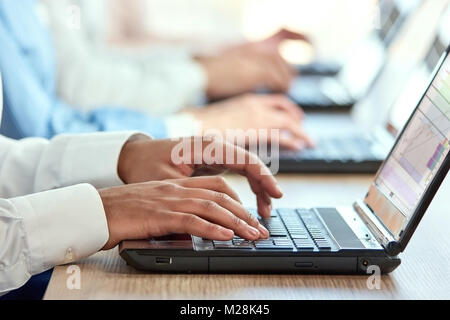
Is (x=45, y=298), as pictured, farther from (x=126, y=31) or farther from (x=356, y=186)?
(x=126, y=31)

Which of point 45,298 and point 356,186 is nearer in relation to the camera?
point 45,298

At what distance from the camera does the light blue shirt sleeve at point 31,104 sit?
4.60 feet

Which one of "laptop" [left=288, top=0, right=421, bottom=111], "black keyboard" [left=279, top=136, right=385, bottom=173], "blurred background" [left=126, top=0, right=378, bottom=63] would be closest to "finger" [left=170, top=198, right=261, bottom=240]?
"black keyboard" [left=279, top=136, right=385, bottom=173]

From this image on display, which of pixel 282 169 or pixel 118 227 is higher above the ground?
pixel 118 227

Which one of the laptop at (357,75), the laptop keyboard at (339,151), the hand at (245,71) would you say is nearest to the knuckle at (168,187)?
the laptop keyboard at (339,151)

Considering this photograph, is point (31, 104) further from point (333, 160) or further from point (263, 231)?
point (263, 231)

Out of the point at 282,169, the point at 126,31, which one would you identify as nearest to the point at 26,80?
the point at 282,169

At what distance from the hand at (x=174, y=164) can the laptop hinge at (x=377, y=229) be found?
0.12 m

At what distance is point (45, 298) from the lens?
2.51 feet

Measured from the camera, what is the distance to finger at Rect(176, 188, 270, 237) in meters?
0.88

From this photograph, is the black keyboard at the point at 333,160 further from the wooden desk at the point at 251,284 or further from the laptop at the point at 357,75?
the laptop at the point at 357,75

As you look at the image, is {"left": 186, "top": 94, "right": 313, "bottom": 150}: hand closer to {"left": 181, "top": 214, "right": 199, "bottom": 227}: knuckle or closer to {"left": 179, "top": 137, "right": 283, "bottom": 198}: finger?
{"left": 179, "top": 137, "right": 283, "bottom": 198}: finger

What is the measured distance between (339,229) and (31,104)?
2.41ft
